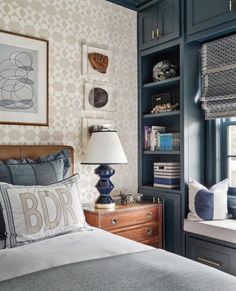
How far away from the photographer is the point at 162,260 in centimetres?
155

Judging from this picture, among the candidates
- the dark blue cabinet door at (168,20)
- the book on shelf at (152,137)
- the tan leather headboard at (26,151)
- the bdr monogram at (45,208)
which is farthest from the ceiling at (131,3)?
the bdr monogram at (45,208)

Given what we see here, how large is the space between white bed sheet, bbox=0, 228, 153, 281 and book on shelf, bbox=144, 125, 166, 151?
1553 millimetres

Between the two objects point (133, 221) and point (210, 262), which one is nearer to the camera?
point (210, 262)

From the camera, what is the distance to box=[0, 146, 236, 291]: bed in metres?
1.27

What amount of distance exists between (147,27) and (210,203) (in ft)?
6.22

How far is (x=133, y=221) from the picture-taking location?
9.48ft

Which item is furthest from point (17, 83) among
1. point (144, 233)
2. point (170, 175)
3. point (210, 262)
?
point (210, 262)

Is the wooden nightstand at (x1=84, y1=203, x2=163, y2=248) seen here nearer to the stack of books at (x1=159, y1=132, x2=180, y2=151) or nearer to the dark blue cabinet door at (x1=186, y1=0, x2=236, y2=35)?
the stack of books at (x1=159, y1=132, x2=180, y2=151)

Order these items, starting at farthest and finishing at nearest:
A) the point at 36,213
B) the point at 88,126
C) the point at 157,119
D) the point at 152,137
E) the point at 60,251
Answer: the point at 157,119 < the point at 152,137 < the point at 88,126 < the point at 36,213 < the point at 60,251

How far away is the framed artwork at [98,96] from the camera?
122 inches

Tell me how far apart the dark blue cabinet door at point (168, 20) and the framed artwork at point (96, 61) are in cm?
56

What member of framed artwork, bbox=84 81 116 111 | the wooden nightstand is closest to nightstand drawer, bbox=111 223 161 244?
the wooden nightstand

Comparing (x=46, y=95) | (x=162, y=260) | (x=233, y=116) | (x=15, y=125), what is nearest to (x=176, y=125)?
(x=233, y=116)

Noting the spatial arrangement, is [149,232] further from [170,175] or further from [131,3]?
[131,3]
